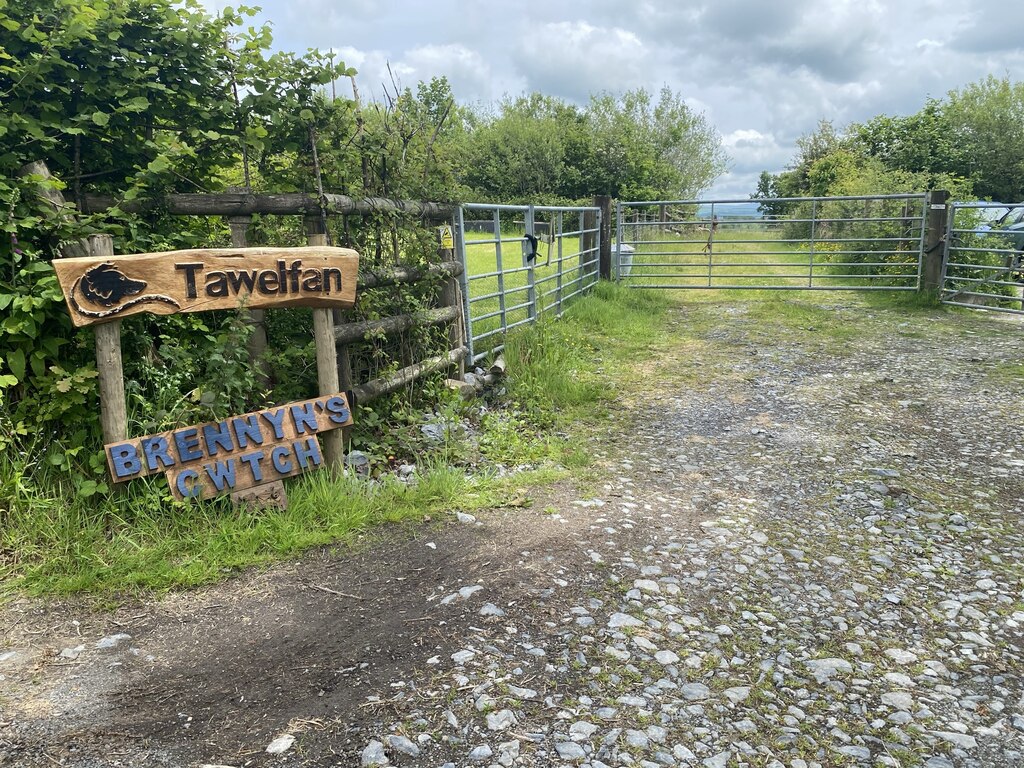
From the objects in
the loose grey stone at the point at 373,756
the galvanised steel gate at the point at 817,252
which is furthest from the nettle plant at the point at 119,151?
the galvanised steel gate at the point at 817,252

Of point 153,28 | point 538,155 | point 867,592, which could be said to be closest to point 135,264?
point 153,28

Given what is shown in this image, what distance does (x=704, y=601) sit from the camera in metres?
3.12

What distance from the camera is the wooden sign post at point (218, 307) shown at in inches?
131

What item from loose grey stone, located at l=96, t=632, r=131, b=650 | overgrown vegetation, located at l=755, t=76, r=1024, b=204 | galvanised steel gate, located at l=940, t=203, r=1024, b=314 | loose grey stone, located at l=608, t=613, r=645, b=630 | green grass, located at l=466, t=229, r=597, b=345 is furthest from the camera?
overgrown vegetation, located at l=755, t=76, r=1024, b=204

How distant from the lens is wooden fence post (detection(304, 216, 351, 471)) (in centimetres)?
409

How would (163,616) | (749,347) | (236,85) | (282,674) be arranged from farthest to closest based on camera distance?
1. (749,347)
2. (236,85)
3. (163,616)
4. (282,674)

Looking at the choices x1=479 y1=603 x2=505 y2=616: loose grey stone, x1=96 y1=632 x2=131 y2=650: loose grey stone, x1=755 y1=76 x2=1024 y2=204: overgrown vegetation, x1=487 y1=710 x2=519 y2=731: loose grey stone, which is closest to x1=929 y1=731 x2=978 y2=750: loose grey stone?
x1=487 y1=710 x2=519 y2=731: loose grey stone

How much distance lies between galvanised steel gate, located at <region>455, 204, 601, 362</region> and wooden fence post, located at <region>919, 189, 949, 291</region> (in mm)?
5113

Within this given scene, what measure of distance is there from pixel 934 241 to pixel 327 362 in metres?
10.4

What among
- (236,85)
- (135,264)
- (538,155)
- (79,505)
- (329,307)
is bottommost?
(79,505)

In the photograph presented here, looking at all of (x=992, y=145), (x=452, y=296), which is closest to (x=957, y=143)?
(x=992, y=145)

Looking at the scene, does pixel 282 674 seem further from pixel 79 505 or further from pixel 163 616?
pixel 79 505

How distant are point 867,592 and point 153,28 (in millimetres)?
4701

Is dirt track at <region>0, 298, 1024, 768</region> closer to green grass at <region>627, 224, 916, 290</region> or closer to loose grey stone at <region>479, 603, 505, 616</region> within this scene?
loose grey stone at <region>479, 603, 505, 616</region>
